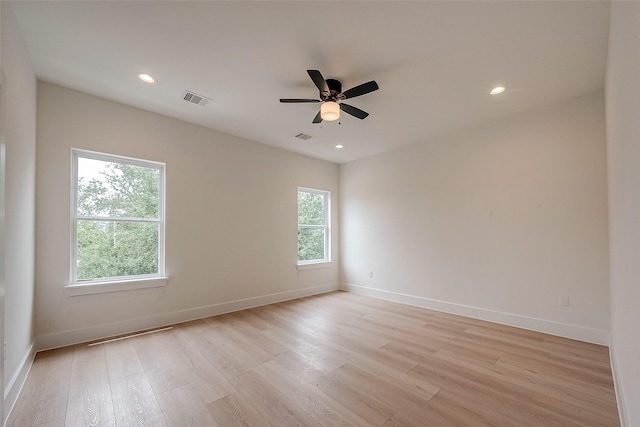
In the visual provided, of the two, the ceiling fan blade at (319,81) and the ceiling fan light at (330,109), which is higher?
the ceiling fan blade at (319,81)

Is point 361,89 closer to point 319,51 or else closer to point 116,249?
point 319,51

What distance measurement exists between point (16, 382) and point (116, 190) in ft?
6.68

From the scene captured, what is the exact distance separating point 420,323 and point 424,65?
10.1 ft

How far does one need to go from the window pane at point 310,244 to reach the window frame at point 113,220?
7.85 ft

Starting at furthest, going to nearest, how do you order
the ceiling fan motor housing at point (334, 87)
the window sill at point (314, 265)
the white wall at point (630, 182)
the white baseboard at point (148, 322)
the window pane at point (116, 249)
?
the window sill at point (314, 265), the window pane at point (116, 249), the white baseboard at point (148, 322), the ceiling fan motor housing at point (334, 87), the white wall at point (630, 182)

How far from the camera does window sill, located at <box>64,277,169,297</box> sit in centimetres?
291

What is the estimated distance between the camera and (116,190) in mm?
3303

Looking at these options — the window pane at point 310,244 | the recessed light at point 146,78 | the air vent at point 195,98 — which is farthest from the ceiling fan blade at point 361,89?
the window pane at point 310,244

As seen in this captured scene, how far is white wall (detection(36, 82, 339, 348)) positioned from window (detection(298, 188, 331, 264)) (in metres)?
0.23

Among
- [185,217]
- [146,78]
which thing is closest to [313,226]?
[185,217]

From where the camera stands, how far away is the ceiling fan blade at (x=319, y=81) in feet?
7.26

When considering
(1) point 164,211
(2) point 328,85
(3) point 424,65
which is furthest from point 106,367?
(3) point 424,65

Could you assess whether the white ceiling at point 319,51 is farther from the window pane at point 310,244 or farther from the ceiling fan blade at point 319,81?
the window pane at point 310,244

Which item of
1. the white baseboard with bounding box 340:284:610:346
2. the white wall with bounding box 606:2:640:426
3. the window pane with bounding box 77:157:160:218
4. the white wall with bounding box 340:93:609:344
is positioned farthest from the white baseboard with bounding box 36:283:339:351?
the white wall with bounding box 606:2:640:426
